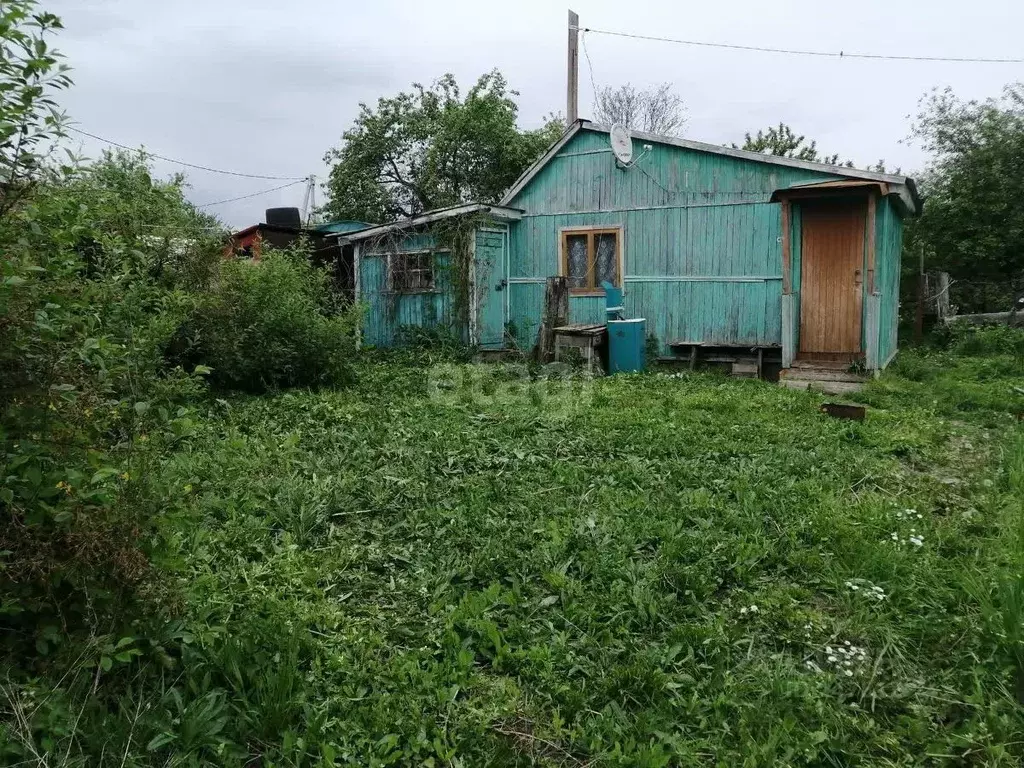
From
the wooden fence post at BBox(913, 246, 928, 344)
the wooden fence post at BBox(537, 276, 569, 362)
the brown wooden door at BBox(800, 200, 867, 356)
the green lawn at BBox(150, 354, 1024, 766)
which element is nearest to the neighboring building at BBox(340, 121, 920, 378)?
the brown wooden door at BBox(800, 200, 867, 356)

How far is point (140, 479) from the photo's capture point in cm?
235

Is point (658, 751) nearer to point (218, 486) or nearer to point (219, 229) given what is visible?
point (218, 486)

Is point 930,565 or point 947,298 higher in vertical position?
point 947,298

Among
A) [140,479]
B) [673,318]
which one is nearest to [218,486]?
[140,479]

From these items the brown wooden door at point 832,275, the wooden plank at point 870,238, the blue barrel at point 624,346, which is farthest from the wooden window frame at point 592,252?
the wooden plank at point 870,238

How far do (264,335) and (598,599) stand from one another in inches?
247

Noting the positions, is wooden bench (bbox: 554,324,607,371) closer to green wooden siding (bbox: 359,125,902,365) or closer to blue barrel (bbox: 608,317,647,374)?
blue barrel (bbox: 608,317,647,374)

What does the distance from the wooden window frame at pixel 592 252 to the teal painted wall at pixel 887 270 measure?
12.3 feet

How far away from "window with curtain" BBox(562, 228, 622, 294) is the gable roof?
1.30 metres

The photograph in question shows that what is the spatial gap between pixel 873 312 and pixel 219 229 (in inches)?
336

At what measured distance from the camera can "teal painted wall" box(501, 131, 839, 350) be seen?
1045 cm

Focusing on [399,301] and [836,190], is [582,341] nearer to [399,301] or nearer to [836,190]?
[836,190]

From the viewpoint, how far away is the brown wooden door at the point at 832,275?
9.79 meters

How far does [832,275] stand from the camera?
9977 millimetres
